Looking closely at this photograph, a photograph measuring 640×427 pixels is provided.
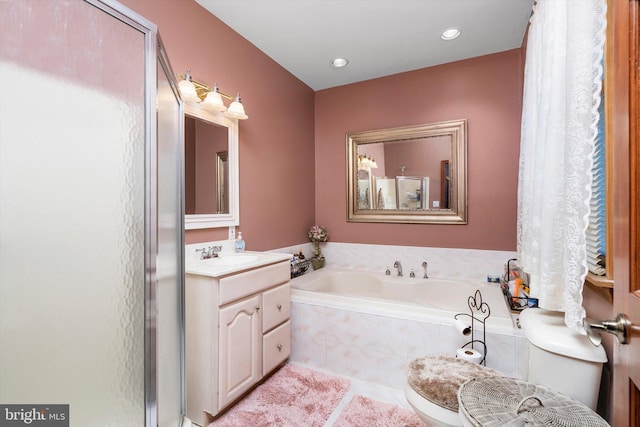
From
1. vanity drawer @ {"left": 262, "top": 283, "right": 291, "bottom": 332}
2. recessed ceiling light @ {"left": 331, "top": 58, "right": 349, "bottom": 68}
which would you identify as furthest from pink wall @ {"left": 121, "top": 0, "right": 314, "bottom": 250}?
vanity drawer @ {"left": 262, "top": 283, "right": 291, "bottom": 332}

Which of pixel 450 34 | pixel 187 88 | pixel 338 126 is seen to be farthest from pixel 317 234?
pixel 450 34

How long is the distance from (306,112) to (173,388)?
9.19 feet

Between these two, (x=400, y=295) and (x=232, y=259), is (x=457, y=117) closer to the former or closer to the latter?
(x=400, y=295)

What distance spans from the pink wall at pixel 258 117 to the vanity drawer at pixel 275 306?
0.58 m

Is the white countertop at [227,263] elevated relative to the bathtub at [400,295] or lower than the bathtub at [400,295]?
elevated

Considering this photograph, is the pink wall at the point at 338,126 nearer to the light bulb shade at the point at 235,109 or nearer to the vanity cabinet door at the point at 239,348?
the light bulb shade at the point at 235,109

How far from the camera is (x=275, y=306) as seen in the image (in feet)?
6.64

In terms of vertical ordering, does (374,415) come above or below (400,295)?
below

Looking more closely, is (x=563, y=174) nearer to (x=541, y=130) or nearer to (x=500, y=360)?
(x=541, y=130)

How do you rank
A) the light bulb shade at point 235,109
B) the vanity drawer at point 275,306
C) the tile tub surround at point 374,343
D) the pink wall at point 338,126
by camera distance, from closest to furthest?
the tile tub surround at point 374,343
the vanity drawer at point 275,306
the light bulb shade at point 235,109
the pink wall at point 338,126

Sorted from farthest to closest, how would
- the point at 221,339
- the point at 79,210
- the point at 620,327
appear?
the point at 221,339 < the point at 79,210 < the point at 620,327

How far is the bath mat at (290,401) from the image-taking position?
165 centimetres

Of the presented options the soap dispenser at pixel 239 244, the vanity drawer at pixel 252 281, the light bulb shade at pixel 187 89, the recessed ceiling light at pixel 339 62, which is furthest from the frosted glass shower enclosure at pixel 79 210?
the recessed ceiling light at pixel 339 62

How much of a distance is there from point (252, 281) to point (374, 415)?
1.07 meters
